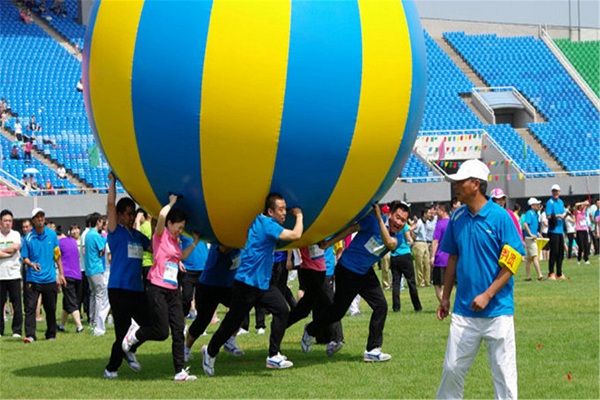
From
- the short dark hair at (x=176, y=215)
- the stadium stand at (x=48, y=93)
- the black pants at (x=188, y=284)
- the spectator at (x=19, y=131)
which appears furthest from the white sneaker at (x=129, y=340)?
the spectator at (x=19, y=131)

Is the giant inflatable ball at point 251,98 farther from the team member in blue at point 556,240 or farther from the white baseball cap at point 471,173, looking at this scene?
the team member in blue at point 556,240

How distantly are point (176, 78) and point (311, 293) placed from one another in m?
3.67

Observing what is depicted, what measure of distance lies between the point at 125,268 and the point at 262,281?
51.1 inches

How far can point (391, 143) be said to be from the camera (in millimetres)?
8539

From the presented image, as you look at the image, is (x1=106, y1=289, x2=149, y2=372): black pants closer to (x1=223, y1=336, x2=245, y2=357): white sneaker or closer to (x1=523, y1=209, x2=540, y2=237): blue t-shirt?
(x1=223, y1=336, x2=245, y2=357): white sneaker

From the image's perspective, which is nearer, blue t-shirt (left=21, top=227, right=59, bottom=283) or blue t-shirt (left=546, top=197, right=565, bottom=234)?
blue t-shirt (left=21, top=227, right=59, bottom=283)

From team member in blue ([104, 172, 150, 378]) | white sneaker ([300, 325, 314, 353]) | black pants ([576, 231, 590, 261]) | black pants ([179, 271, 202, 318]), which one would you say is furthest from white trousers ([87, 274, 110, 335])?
black pants ([576, 231, 590, 261])

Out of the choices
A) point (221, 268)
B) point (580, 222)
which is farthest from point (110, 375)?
point (580, 222)

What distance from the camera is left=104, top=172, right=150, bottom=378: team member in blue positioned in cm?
971

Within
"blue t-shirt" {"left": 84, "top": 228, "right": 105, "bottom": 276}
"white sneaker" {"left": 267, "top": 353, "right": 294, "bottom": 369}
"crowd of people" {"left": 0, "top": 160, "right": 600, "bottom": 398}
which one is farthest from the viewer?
"blue t-shirt" {"left": 84, "top": 228, "right": 105, "bottom": 276}

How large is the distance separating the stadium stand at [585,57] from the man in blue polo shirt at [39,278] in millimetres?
35982

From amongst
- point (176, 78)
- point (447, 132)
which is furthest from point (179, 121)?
point (447, 132)

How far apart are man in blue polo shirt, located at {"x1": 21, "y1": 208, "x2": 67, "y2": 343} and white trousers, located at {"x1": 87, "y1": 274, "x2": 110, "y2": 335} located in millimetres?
597

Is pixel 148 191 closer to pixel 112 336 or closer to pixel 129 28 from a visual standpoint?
pixel 129 28
